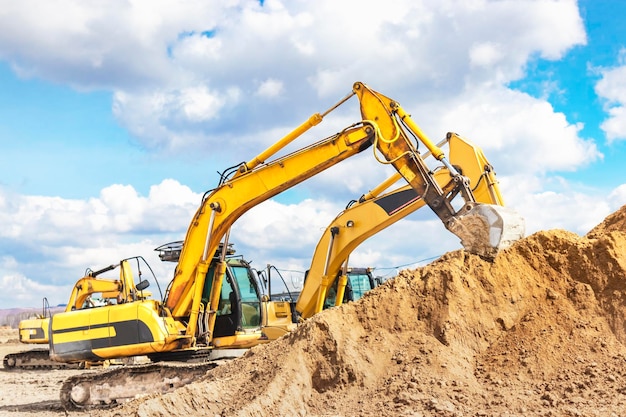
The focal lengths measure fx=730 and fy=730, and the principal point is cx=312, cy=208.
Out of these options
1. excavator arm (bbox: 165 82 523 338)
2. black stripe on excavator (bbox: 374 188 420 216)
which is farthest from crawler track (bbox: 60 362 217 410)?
black stripe on excavator (bbox: 374 188 420 216)

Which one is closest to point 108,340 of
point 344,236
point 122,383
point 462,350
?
point 122,383

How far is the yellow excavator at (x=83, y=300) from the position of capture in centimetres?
1661

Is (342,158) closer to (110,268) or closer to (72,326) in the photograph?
(72,326)

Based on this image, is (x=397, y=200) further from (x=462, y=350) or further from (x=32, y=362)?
(x=32, y=362)

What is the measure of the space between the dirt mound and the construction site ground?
13mm

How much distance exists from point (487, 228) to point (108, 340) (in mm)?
6666

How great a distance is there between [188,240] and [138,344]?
1822 mm

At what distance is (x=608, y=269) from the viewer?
837cm

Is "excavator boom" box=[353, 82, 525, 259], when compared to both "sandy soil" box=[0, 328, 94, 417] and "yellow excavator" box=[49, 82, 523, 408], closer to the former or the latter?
"yellow excavator" box=[49, 82, 523, 408]

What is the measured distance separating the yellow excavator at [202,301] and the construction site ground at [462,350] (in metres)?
2.43

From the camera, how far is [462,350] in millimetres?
7730

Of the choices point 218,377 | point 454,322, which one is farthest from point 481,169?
point 218,377

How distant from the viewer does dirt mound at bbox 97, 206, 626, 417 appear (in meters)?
7.13

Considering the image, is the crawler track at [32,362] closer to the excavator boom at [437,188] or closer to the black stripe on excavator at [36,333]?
the black stripe on excavator at [36,333]
